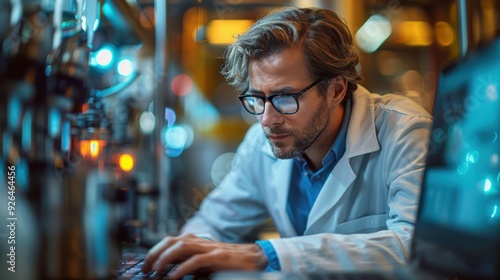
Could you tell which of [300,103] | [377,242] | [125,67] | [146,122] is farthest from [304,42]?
[146,122]

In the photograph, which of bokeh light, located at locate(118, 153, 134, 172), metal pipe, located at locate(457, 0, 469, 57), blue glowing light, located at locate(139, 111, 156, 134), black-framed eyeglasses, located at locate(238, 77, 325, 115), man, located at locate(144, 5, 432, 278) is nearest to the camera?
man, located at locate(144, 5, 432, 278)

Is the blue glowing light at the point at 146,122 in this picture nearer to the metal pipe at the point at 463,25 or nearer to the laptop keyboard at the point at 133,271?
the laptop keyboard at the point at 133,271

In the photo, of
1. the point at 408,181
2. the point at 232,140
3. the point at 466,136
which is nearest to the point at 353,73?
the point at 408,181

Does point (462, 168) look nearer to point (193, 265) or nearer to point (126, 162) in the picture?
point (193, 265)

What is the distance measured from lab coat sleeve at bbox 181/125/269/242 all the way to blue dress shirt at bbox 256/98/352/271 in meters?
0.15

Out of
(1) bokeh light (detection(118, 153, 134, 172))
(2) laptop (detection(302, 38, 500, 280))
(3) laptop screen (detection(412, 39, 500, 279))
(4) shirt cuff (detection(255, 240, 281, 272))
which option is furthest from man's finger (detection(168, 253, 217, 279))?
(1) bokeh light (detection(118, 153, 134, 172))

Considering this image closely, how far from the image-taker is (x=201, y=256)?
A: 87 centimetres

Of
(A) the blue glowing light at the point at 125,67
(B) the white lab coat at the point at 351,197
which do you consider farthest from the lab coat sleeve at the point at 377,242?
(A) the blue glowing light at the point at 125,67

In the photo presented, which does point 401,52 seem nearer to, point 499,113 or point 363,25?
point 363,25

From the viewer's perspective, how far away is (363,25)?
4.79ft

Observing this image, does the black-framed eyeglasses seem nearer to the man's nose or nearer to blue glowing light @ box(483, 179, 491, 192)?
the man's nose

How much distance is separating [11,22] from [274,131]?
59cm

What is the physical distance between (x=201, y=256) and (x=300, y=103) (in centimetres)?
45

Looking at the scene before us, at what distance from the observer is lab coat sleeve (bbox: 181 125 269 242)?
1410 millimetres
